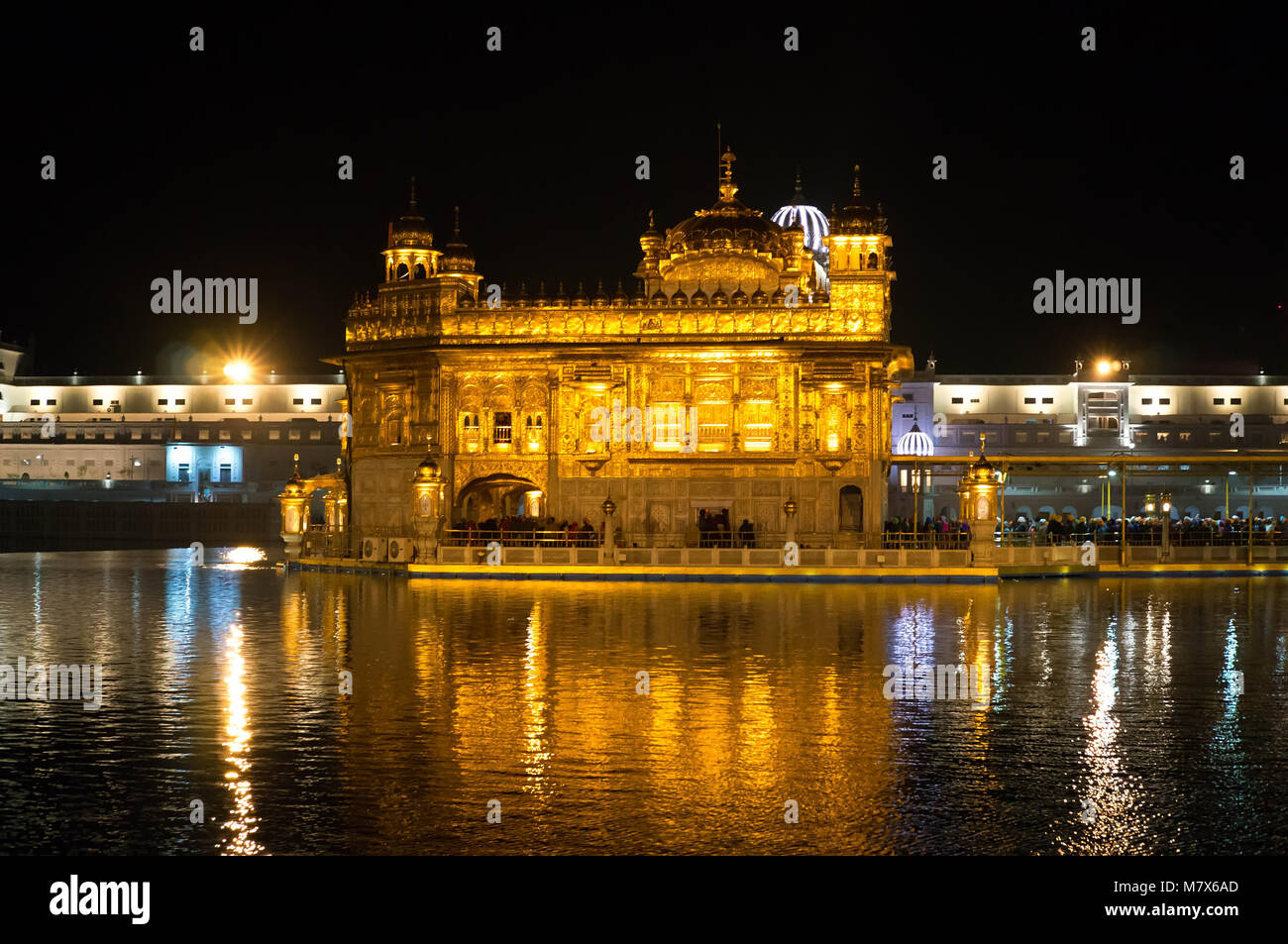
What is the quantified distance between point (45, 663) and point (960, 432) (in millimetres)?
95046

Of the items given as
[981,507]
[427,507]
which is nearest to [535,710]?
[981,507]

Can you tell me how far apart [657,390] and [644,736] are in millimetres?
35704

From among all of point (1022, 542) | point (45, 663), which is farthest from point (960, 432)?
point (45, 663)

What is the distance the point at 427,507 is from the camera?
49.3 metres

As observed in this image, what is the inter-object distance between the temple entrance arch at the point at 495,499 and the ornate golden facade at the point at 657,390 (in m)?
0.14

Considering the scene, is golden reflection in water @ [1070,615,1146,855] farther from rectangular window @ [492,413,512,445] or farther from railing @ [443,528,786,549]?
rectangular window @ [492,413,512,445]

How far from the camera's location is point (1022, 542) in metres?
51.9

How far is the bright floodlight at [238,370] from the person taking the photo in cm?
12762

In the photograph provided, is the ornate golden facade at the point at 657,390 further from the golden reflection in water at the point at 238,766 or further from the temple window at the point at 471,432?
the golden reflection in water at the point at 238,766

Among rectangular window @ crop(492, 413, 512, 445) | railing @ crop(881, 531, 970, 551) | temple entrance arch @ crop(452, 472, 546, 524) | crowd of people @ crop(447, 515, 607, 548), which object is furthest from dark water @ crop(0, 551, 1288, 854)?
rectangular window @ crop(492, 413, 512, 445)

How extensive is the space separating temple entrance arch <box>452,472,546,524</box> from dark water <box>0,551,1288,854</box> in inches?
805

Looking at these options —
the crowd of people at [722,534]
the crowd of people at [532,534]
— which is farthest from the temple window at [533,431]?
the crowd of people at [722,534]

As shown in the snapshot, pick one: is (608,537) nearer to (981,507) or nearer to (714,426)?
(714,426)

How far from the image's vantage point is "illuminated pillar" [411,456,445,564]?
4808 centimetres
